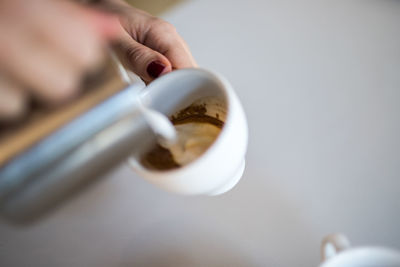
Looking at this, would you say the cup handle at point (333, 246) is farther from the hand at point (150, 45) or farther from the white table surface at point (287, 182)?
the hand at point (150, 45)

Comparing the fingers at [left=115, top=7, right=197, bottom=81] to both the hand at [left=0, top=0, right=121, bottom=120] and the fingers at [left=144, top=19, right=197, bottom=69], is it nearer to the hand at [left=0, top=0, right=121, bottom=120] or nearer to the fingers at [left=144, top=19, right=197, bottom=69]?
the fingers at [left=144, top=19, right=197, bottom=69]

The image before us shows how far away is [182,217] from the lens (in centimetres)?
31

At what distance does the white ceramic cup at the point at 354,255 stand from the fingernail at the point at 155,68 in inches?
8.2

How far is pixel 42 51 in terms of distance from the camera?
0.11m

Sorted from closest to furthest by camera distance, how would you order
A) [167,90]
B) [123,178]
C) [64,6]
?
[64,6], [167,90], [123,178]

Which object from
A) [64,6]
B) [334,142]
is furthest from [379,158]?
[64,6]

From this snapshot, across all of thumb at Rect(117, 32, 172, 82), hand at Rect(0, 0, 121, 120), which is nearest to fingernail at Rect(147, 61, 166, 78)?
thumb at Rect(117, 32, 172, 82)

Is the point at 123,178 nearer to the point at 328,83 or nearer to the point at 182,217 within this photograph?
the point at 182,217

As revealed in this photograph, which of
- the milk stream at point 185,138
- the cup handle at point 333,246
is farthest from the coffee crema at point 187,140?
the cup handle at point 333,246

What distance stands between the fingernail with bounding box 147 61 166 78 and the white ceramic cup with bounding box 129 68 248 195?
0.22 ft

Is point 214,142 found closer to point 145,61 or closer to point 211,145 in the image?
point 211,145

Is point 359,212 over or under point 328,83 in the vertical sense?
under

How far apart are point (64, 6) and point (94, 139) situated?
5cm

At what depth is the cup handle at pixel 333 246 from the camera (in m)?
0.22
